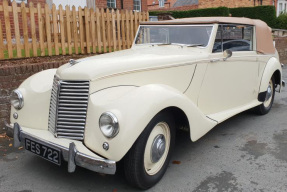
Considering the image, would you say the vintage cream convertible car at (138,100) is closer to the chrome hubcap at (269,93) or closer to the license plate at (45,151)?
the license plate at (45,151)

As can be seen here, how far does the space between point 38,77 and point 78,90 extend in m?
0.99

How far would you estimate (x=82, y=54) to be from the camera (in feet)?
21.5

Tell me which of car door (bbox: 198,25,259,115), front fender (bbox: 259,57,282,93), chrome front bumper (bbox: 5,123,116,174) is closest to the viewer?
chrome front bumper (bbox: 5,123,116,174)

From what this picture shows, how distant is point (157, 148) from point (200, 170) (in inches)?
27.4

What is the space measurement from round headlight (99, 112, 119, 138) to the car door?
1555 mm

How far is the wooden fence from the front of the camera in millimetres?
5449

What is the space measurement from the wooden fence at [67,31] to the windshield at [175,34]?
7.67ft

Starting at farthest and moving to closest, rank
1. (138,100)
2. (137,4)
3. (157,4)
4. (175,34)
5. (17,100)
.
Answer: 1. (157,4)
2. (137,4)
3. (175,34)
4. (17,100)
5. (138,100)

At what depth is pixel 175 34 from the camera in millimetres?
4062

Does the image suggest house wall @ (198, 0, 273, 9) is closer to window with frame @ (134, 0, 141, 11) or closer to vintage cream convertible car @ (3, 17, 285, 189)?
window with frame @ (134, 0, 141, 11)

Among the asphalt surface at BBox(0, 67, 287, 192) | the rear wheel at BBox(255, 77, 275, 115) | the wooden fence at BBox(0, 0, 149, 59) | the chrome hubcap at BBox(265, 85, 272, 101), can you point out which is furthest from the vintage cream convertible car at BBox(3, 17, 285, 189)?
the wooden fence at BBox(0, 0, 149, 59)

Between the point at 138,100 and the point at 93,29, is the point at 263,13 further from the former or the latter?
the point at 138,100

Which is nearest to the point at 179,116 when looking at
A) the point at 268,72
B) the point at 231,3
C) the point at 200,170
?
the point at 200,170

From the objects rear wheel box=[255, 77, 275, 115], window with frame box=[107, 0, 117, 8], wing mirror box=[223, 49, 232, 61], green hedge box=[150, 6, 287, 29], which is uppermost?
window with frame box=[107, 0, 117, 8]
